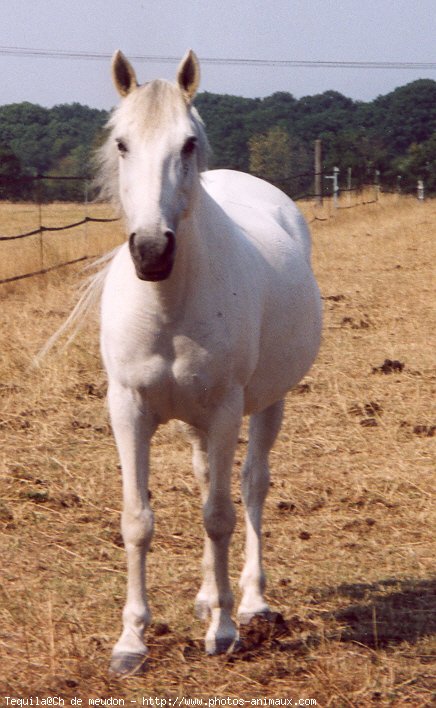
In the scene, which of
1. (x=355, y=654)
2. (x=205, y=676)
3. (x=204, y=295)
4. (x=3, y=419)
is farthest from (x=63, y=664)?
(x=3, y=419)

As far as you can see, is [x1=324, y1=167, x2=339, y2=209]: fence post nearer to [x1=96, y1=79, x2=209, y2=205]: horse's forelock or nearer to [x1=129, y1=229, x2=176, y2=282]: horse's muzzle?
[x1=96, y1=79, x2=209, y2=205]: horse's forelock

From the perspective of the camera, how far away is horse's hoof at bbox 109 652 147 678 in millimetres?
2955

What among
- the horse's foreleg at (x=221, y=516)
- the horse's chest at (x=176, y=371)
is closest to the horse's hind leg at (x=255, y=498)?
the horse's foreleg at (x=221, y=516)

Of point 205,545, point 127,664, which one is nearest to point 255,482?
point 205,545

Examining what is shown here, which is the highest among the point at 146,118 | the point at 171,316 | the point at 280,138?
the point at 280,138

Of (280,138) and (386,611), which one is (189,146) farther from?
(280,138)

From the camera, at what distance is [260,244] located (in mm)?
3764

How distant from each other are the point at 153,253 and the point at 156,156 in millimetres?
301

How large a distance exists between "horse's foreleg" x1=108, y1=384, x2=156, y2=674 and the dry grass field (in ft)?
0.27

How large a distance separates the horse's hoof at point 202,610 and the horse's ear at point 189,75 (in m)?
1.75

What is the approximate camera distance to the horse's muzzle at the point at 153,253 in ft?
8.50

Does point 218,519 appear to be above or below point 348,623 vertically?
above

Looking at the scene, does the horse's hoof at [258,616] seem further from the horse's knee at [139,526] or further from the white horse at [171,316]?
the horse's knee at [139,526]

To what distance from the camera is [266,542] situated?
4262mm
